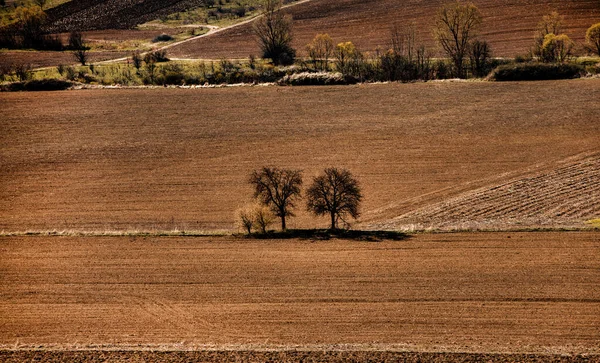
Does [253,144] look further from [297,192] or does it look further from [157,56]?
[157,56]

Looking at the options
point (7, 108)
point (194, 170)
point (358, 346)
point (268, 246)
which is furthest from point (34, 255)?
point (7, 108)

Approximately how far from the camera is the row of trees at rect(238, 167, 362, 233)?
4234 cm

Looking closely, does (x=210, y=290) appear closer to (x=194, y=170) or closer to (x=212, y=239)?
(x=212, y=239)

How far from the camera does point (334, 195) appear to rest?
139 ft

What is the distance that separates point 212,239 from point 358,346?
15651 millimetres

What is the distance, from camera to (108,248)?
134 feet

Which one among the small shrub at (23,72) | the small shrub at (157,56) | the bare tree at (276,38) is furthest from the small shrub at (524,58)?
the small shrub at (23,72)

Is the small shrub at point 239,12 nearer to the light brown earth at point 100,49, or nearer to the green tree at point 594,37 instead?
the light brown earth at point 100,49

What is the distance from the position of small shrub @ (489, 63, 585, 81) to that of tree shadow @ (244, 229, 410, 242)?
1455 inches

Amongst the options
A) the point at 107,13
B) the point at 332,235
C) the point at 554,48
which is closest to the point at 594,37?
the point at 554,48

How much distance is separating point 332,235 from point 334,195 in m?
2.32

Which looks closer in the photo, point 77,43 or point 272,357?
point 272,357

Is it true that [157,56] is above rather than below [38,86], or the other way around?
above

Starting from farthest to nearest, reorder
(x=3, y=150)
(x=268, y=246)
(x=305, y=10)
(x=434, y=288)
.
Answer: (x=305, y=10) < (x=3, y=150) < (x=268, y=246) < (x=434, y=288)
